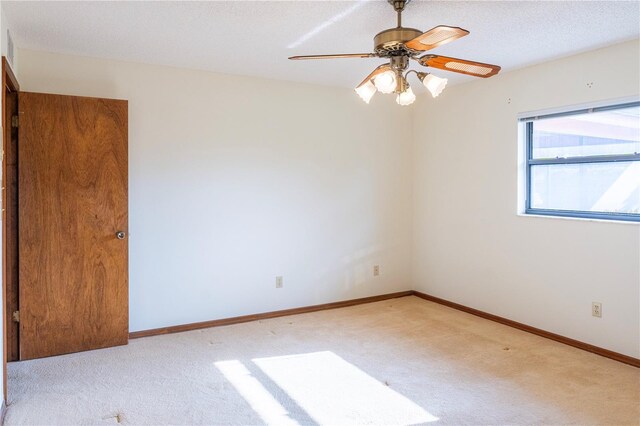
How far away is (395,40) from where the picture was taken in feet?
8.13

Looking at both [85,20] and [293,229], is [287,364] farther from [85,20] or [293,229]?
[85,20]

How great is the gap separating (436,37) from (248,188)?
273 cm

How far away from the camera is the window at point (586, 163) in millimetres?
3527

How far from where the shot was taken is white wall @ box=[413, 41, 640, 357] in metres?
3.53

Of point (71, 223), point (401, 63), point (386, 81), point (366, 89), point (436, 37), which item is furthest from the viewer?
point (71, 223)

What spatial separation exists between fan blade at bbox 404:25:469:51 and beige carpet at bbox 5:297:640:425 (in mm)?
2010

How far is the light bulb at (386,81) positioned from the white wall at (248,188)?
7.31 feet

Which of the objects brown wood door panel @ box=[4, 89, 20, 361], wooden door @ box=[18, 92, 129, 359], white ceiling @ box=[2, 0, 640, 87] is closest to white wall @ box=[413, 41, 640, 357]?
white ceiling @ box=[2, 0, 640, 87]

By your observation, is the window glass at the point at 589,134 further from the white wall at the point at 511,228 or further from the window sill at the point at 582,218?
the window sill at the point at 582,218

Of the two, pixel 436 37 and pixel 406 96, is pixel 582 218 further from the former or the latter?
pixel 436 37

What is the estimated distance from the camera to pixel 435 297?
522 centimetres

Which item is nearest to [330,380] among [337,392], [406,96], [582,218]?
[337,392]

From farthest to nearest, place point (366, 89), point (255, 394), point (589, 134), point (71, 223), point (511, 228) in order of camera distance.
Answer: point (511, 228) → point (589, 134) → point (71, 223) → point (255, 394) → point (366, 89)

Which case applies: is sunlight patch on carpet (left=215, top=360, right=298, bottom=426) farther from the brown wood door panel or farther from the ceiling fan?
the ceiling fan
